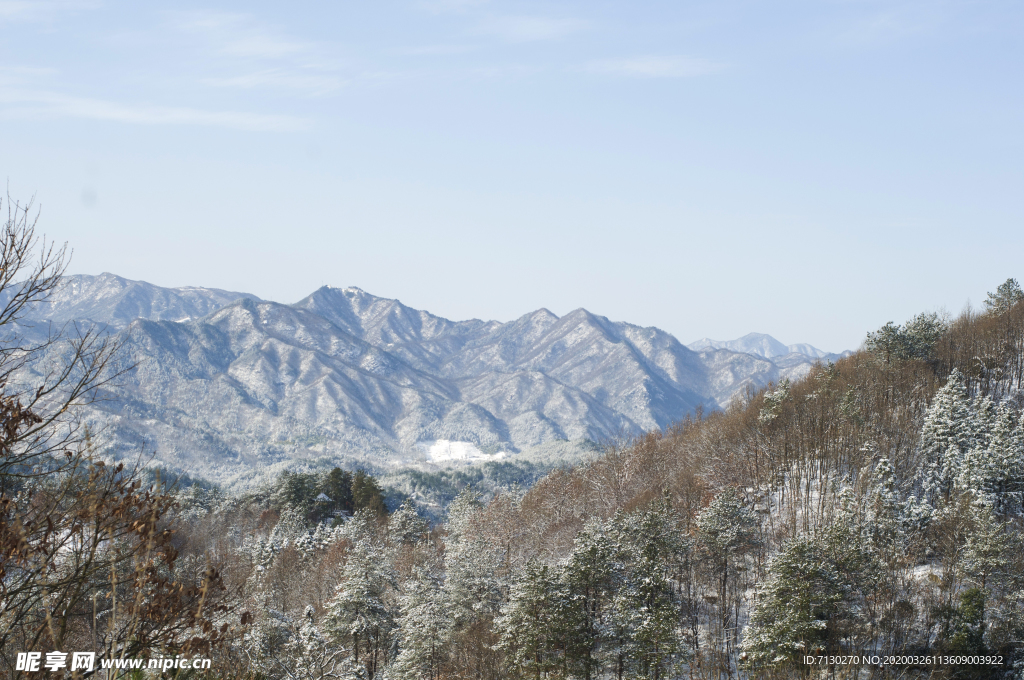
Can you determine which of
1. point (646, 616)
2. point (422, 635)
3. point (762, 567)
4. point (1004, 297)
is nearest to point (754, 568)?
point (762, 567)

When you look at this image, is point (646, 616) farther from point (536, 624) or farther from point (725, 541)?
point (725, 541)

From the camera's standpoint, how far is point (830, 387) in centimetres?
7881

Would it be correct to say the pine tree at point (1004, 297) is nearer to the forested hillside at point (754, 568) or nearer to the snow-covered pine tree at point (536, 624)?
the forested hillside at point (754, 568)

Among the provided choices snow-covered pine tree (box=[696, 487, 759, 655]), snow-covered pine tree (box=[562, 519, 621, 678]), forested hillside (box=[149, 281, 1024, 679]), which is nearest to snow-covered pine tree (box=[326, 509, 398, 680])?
forested hillside (box=[149, 281, 1024, 679])

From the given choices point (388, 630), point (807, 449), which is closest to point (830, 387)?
point (807, 449)

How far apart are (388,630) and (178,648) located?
4321 centimetres

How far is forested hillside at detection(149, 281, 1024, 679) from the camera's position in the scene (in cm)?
4069

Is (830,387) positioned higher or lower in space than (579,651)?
higher

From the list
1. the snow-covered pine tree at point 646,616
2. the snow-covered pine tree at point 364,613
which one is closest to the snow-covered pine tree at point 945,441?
the snow-covered pine tree at point 646,616

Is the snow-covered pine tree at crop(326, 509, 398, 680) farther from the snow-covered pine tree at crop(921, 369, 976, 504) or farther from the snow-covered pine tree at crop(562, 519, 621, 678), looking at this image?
the snow-covered pine tree at crop(921, 369, 976, 504)

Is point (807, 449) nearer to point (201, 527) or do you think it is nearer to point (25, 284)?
point (25, 284)

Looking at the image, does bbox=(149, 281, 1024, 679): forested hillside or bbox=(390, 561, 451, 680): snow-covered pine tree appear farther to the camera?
bbox=(390, 561, 451, 680): snow-covered pine tree

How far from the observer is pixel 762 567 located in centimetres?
5053

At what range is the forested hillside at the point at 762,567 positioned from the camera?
40.7 m
